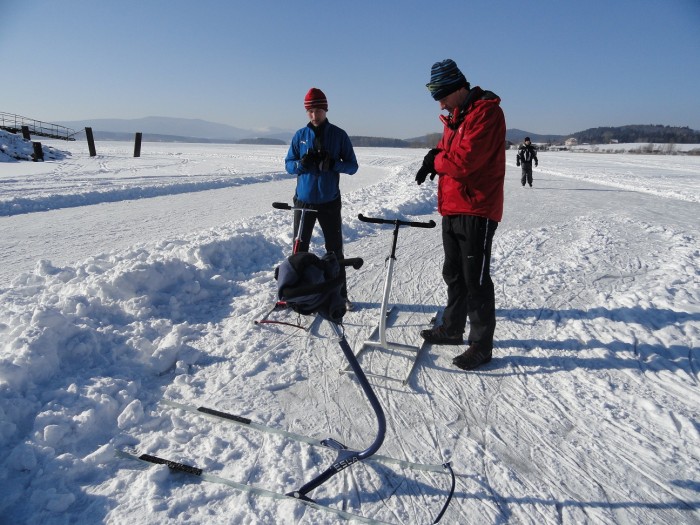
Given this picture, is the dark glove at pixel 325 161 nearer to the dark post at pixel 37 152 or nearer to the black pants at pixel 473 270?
the black pants at pixel 473 270

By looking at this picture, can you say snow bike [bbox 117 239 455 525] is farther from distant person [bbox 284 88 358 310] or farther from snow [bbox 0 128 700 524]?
distant person [bbox 284 88 358 310]

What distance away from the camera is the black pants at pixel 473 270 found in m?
3.01

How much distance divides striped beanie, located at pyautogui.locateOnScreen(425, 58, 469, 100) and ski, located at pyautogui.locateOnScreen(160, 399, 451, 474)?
2395mm

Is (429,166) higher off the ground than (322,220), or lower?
higher

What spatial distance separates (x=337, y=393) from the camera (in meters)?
2.92

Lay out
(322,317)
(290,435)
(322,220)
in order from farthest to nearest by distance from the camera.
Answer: (322,220)
(290,435)
(322,317)

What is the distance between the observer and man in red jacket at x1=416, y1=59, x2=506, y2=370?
108 inches

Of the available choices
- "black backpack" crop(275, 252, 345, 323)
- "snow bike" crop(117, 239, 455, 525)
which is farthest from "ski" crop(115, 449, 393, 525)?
"black backpack" crop(275, 252, 345, 323)

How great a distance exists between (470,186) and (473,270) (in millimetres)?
619

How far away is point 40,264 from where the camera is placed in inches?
184

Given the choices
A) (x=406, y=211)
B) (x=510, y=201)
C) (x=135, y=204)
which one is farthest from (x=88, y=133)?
(x=510, y=201)

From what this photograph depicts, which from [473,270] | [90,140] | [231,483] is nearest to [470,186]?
[473,270]

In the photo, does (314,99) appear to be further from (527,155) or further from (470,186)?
(527,155)

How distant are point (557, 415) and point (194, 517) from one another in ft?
7.46
